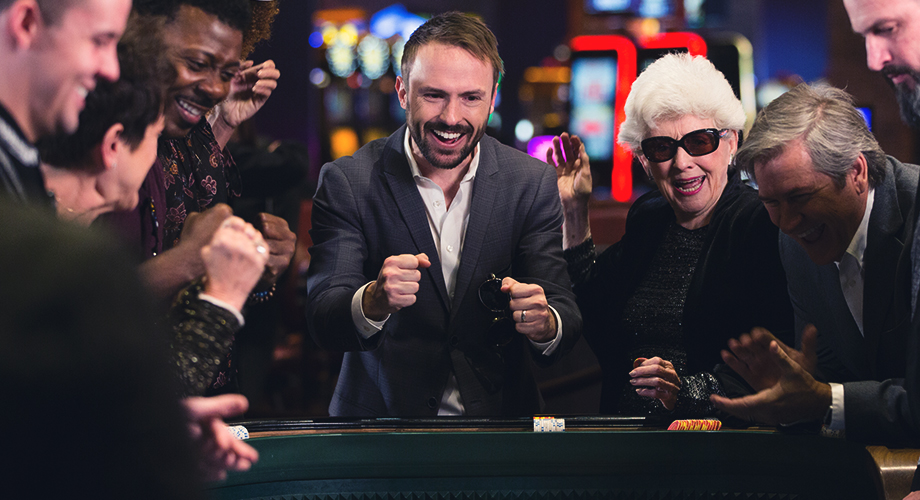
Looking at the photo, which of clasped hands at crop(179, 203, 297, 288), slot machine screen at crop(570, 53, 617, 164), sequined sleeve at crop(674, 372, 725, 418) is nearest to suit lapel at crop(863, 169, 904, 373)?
sequined sleeve at crop(674, 372, 725, 418)

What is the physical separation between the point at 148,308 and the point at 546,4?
1278 centimetres

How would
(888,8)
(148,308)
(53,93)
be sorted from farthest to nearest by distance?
(888,8) < (53,93) < (148,308)

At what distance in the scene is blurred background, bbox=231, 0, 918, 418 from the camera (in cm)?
278

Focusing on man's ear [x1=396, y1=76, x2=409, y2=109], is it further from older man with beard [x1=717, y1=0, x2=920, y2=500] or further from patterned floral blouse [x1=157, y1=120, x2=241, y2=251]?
older man with beard [x1=717, y1=0, x2=920, y2=500]

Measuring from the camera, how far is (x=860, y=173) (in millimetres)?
1511

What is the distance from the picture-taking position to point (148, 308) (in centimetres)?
61

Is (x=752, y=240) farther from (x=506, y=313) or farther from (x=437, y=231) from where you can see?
(x=437, y=231)

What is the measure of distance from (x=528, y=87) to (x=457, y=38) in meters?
11.2

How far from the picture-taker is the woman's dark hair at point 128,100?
92cm

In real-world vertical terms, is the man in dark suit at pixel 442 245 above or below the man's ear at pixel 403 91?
below

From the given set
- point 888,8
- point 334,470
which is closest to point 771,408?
point 888,8

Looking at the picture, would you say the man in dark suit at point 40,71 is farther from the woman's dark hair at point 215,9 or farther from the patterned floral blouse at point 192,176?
the patterned floral blouse at point 192,176

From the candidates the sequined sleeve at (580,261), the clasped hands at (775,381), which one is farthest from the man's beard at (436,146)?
the clasped hands at (775,381)

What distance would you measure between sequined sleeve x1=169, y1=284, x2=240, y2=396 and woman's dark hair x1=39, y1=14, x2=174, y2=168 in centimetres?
22
